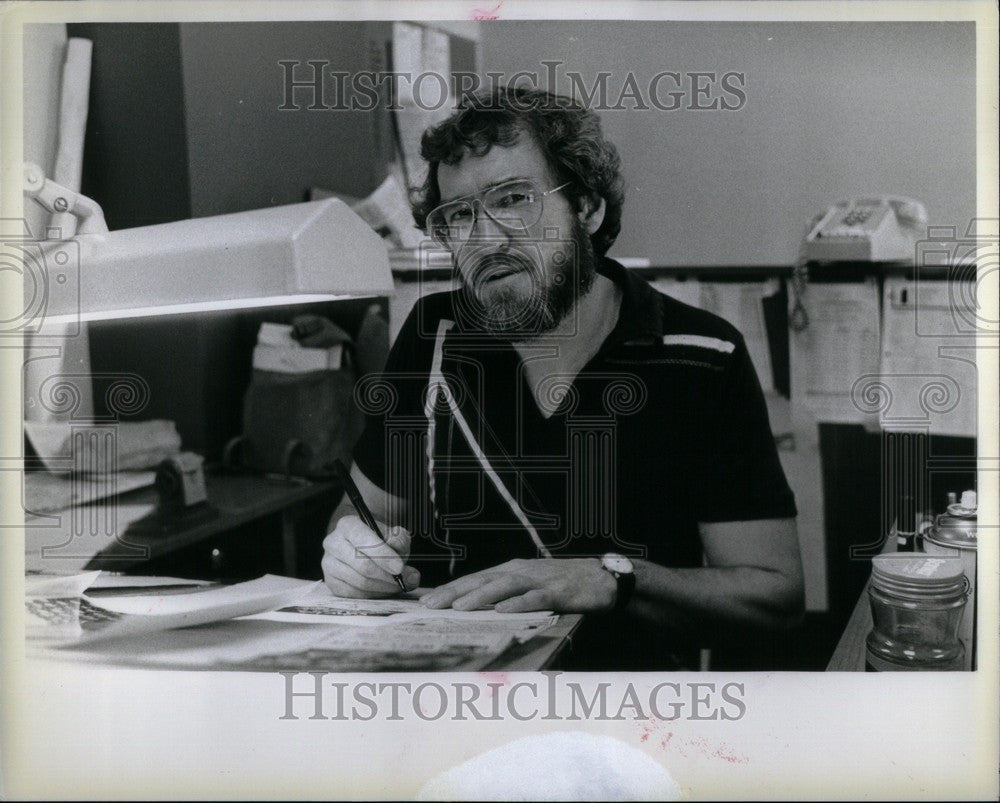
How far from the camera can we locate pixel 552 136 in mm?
1613

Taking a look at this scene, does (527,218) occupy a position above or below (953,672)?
above

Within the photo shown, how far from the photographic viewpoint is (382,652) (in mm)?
1639

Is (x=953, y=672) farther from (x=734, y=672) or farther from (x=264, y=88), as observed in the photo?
(x=264, y=88)

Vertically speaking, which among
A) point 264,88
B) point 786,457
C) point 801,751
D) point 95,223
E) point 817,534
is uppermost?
point 264,88

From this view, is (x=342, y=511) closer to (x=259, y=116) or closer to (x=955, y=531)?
(x=259, y=116)

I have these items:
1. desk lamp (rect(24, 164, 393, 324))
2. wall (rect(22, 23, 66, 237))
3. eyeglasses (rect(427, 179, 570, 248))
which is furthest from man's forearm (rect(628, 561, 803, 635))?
wall (rect(22, 23, 66, 237))

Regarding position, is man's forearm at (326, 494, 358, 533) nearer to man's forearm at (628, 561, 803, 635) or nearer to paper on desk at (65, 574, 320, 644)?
paper on desk at (65, 574, 320, 644)

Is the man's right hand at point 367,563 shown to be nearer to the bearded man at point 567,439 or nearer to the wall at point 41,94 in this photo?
the bearded man at point 567,439

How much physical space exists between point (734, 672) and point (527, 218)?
896mm

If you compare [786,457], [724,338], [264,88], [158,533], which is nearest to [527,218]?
[724,338]

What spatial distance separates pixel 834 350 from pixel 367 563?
91 centimetres

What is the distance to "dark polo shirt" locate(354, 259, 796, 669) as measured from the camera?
1639 millimetres

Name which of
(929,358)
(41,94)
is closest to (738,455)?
(929,358)

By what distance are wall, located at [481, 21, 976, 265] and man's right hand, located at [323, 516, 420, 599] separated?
659mm
